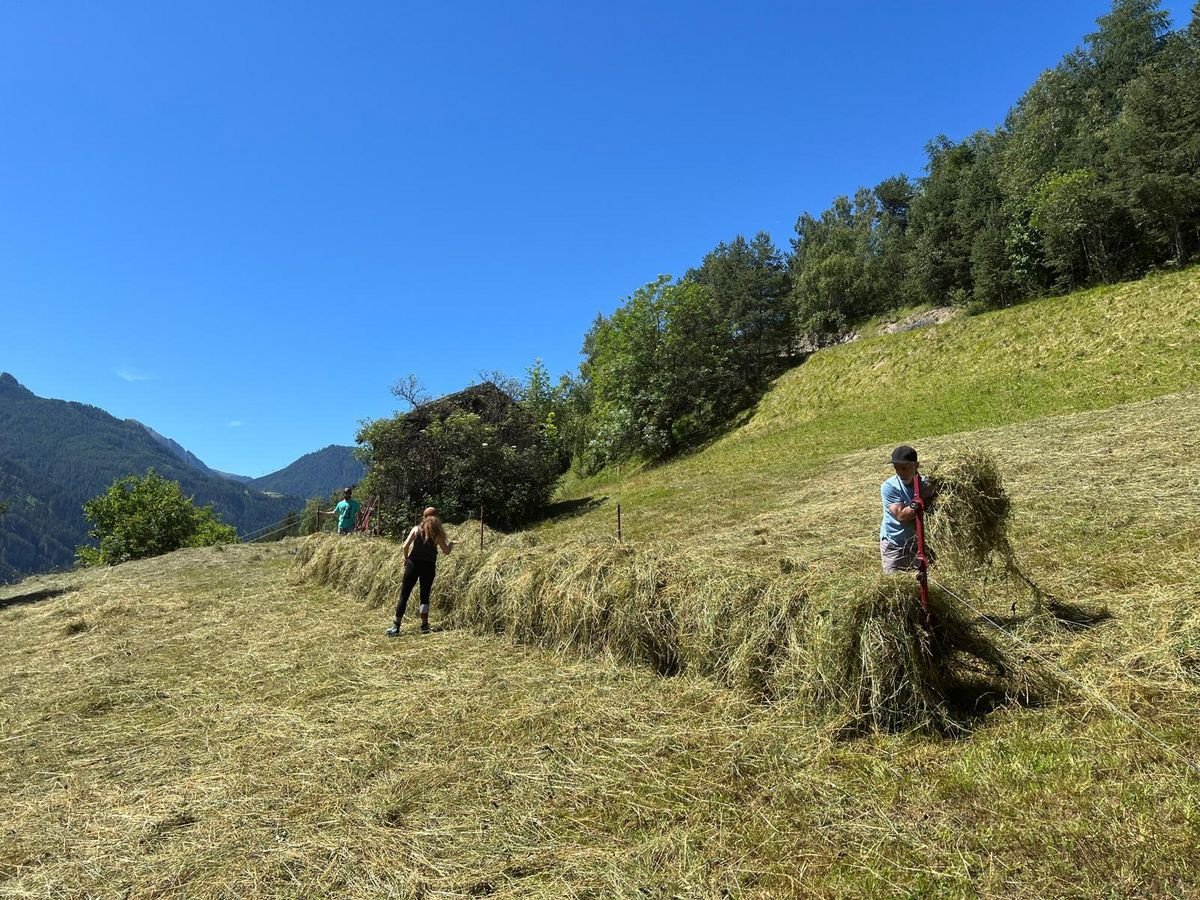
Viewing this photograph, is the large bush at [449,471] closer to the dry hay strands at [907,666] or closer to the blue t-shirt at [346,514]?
the blue t-shirt at [346,514]

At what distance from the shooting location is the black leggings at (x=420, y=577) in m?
8.25

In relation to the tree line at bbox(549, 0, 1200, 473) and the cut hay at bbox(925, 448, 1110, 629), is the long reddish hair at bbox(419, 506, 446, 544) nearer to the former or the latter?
the cut hay at bbox(925, 448, 1110, 629)

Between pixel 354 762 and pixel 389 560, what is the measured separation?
20.5ft

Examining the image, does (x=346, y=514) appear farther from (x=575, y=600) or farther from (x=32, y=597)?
(x=575, y=600)

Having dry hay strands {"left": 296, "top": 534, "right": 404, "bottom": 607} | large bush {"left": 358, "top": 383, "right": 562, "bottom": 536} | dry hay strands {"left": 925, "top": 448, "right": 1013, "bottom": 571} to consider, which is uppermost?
large bush {"left": 358, "top": 383, "right": 562, "bottom": 536}

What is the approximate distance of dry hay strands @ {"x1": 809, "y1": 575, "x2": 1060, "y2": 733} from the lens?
3.97m

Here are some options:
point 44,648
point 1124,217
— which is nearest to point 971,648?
point 44,648

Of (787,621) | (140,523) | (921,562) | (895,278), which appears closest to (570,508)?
(787,621)

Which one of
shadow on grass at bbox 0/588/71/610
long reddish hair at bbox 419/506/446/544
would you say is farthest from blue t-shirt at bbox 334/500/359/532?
long reddish hair at bbox 419/506/446/544

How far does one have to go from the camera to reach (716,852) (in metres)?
2.95

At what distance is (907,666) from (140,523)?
59459 millimetres

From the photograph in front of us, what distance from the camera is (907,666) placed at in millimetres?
3986

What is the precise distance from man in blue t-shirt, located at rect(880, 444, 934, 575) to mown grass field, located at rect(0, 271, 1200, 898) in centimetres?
69

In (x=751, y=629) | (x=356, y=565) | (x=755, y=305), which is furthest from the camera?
(x=755, y=305)
